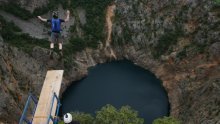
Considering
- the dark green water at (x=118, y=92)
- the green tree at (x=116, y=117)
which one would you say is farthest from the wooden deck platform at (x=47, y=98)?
the dark green water at (x=118, y=92)

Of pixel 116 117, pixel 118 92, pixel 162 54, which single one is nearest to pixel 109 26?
pixel 162 54

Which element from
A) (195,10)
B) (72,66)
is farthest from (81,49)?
(195,10)

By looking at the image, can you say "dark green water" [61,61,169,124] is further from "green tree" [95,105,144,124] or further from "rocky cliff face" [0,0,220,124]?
"green tree" [95,105,144,124]

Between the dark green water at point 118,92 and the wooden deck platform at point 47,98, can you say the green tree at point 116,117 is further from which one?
the wooden deck platform at point 47,98

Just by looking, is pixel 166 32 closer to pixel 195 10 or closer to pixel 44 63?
pixel 195 10

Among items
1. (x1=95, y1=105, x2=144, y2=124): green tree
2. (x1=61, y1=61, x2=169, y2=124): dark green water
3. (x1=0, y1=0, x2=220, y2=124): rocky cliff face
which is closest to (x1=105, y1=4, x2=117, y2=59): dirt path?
(x1=0, y1=0, x2=220, y2=124): rocky cliff face

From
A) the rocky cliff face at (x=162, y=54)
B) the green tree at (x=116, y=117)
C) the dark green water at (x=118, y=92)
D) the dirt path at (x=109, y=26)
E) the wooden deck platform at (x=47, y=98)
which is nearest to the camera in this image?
the wooden deck platform at (x=47, y=98)
